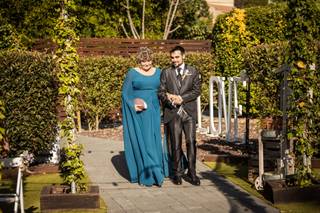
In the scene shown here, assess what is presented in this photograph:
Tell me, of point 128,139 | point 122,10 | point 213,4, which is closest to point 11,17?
point 122,10

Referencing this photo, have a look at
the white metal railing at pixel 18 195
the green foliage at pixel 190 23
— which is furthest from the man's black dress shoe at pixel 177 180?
the green foliage at pixel 190 23

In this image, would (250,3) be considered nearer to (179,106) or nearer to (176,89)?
(176,89)

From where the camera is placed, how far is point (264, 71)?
12.3 meters

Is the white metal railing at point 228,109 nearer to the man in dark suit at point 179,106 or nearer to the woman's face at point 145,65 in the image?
the man in dark suit at point 179,106

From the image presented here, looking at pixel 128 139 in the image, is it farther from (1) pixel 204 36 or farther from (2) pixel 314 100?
Result: (1) pixel 204 36

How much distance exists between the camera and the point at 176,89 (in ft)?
28.0

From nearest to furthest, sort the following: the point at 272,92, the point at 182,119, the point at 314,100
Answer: the point at 314,100 → the point at 182,119 → the point at 272,92

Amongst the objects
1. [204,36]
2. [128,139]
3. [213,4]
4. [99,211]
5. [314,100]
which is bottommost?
[99,211]

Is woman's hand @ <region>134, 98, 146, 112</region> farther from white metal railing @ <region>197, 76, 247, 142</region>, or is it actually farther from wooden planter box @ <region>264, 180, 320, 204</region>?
white metal railing @ <region>197, 76, 247, 142</region>

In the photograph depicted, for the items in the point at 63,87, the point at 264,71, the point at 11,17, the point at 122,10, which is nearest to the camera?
the point at 63,87

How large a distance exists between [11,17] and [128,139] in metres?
9.01

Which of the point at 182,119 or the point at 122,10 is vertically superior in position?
the point at 122,10

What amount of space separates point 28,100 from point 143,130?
77.2 inches

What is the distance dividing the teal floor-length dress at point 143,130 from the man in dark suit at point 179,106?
164 millimetres
